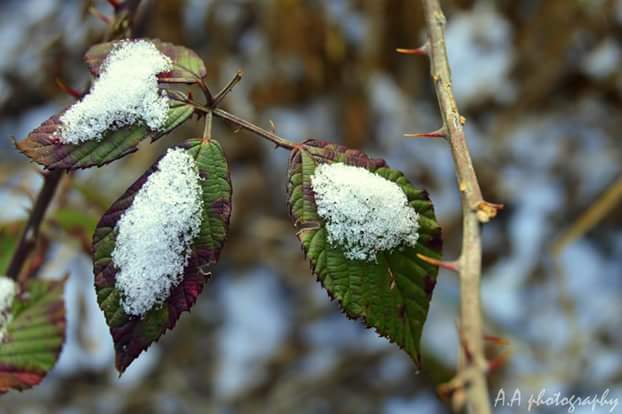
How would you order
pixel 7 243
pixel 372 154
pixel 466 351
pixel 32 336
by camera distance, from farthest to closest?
pixel 372 154 < pixel 7 243 < pixel 32 336 < pixel 466 351

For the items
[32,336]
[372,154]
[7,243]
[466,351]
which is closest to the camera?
[466,351]

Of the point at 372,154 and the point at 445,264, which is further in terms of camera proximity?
the point at 372,154

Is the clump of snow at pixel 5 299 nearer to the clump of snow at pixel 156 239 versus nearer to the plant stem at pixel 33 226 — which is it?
the plant stem at pixel 33 226

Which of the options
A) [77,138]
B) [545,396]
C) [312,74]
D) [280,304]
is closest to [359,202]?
[77,138]

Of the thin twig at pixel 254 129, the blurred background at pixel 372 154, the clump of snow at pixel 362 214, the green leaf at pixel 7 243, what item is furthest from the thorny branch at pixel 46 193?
the blurred background at pixel 372 154

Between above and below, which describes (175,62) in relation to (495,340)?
above

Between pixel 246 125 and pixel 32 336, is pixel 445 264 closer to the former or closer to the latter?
pixel 246 125

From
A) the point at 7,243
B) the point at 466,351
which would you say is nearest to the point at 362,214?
the point at 466,351

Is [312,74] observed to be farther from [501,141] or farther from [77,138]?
[77,138]
